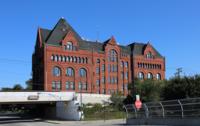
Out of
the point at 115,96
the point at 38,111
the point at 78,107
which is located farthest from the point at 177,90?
the point at 38,111

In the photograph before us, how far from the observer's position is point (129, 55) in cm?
11931

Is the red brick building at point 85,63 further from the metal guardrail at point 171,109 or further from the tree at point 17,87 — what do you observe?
the metal guardrail at point 171,109

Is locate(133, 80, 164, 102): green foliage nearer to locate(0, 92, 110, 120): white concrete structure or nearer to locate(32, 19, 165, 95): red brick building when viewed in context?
locate(0, 92, 110, 120): white concrete structure

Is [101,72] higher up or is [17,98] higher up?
[101,72]

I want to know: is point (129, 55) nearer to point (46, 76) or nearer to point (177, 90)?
point (46, 76)

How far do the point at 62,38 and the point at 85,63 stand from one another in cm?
927

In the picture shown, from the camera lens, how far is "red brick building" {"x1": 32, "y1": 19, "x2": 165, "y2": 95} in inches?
4053

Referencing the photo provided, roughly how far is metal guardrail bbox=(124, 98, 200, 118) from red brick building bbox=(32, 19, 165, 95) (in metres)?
63.3

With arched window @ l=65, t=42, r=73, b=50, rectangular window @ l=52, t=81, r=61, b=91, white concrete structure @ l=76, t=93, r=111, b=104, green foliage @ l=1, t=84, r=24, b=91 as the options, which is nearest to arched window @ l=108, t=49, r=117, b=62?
arched window @ l=65, t=42, r=73, b=50

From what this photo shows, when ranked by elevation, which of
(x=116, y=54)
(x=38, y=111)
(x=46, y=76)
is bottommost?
(x=38, y=111)

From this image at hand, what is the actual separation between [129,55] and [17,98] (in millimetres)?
54997

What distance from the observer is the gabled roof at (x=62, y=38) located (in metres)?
107

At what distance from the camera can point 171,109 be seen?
3316 centimetres

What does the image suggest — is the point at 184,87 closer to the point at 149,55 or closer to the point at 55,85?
the point at 55,85
